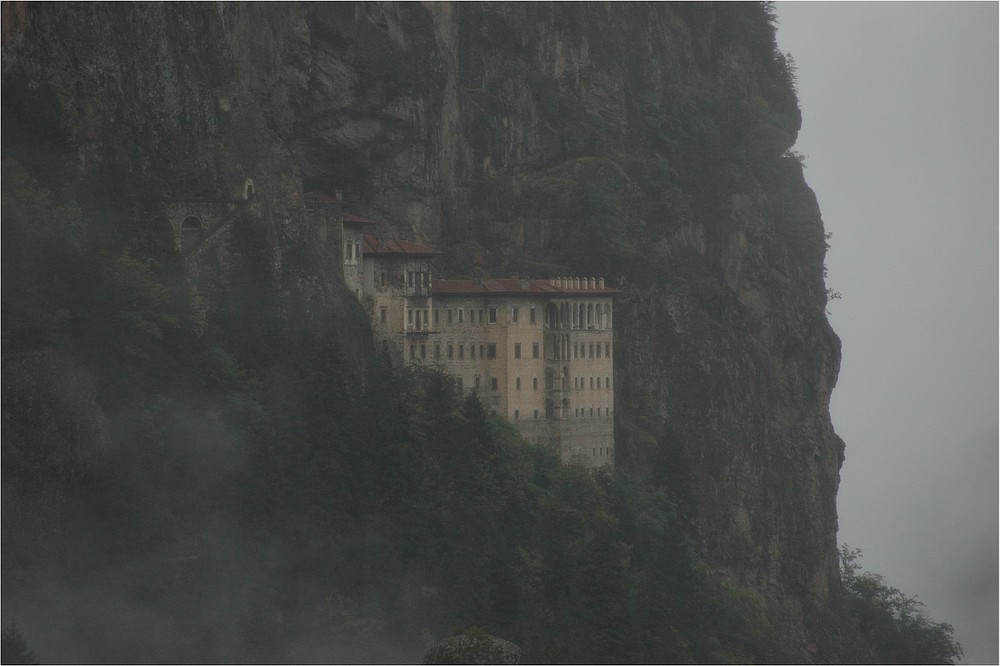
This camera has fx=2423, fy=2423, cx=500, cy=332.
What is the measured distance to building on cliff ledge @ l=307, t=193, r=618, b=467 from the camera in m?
105

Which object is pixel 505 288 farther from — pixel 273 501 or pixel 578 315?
pixel 273 501

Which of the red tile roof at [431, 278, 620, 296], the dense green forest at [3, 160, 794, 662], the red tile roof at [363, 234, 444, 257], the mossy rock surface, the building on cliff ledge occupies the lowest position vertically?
the mossy rock surface

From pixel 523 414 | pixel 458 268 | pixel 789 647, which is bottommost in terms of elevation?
pixel 789 647

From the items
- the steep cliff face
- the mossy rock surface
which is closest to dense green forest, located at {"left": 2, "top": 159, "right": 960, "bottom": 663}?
the steep cliff face

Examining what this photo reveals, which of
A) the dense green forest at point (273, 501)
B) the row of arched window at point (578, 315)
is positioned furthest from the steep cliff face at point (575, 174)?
the row of arched window at point (578, 315)

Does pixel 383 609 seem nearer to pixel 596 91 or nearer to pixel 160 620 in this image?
pixel 160 620

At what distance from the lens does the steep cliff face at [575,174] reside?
97375 millimetres

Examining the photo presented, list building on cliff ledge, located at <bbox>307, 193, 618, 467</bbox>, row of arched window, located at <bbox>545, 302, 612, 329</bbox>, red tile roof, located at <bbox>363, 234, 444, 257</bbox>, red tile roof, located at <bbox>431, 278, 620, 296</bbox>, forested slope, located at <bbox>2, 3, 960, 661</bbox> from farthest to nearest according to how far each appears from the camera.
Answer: row of arched window, located at <bbox>545, 302, 612, 329</bbox> < red tile roof, located at <bbox>431, 278, 620, 296</bbox> < building on cliff ledge, located at <bbox>307, 193, 618, 467</bbox> < red tile roof, located at <bbox>363, 234, 444, 257</bbox> < forested slope, located at <bbox>2, 3, 960, 661</bbox>

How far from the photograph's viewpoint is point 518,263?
11812 centimetres

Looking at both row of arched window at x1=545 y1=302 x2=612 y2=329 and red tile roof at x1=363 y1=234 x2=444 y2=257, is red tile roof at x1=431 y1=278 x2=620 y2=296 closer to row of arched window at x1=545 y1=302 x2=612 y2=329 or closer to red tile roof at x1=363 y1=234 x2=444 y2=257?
row of arched window at x1=545 y1=302 x2=612 y2=329

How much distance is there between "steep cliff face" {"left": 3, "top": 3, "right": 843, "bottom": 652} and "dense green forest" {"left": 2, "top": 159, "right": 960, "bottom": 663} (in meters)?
3.81

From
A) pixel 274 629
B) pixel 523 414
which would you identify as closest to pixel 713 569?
pixel 523 414

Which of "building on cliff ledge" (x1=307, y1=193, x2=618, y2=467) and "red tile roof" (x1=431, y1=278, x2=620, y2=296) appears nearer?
"building on cliff ledge" (x1=307, y1=193, x2=618, y2=467)

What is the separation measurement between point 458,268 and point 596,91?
46.9 ft
